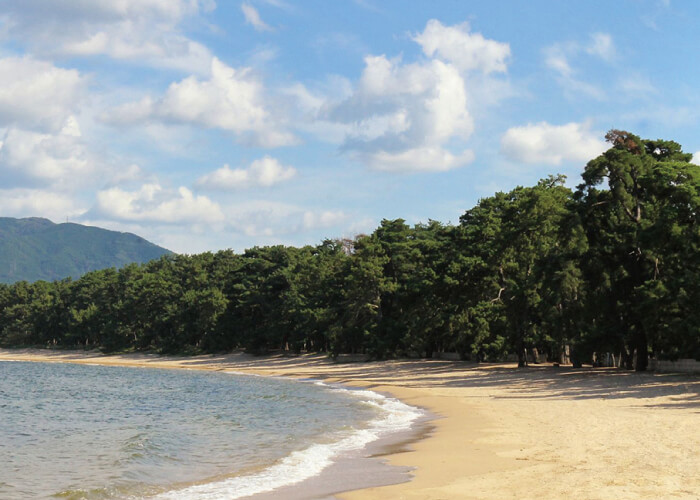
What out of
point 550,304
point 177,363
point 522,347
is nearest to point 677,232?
point 550,304

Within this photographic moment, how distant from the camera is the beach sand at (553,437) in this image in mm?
13695

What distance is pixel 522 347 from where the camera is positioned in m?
53.2

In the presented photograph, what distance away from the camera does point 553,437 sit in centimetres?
2102

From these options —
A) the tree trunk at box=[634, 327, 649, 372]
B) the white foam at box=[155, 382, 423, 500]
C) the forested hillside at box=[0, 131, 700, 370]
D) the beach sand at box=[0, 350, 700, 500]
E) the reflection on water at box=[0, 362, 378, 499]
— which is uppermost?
the forested hillside at box=[0, 131, 700, 370]

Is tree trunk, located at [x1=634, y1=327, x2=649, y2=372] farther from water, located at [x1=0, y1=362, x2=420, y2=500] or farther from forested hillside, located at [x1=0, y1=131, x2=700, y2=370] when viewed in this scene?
water, located at [x1=0, y1=362, x2=420, y2=500]

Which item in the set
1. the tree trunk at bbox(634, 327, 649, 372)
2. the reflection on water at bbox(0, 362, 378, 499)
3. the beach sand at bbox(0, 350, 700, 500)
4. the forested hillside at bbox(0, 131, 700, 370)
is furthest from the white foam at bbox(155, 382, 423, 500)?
the tree trunk at bbox(634, 327, 649, 372)

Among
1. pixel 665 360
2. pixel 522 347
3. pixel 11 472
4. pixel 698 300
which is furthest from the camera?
pixel 522 347

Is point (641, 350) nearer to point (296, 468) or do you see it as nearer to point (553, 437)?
point (553, 437)

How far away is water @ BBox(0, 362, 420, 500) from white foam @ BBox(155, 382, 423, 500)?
0.11ft

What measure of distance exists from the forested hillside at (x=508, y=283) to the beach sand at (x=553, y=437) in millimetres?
4024

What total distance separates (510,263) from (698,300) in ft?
72.7

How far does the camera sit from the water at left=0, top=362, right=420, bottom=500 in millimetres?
17219

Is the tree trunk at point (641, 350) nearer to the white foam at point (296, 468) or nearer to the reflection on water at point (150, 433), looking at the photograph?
the reflection on water at point (150, 433)

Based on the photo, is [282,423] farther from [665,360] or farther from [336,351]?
[336,351]
